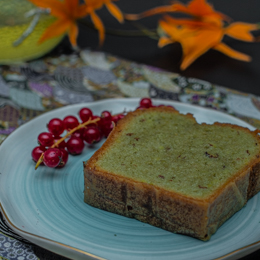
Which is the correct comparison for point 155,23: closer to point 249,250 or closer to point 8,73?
point 8,73

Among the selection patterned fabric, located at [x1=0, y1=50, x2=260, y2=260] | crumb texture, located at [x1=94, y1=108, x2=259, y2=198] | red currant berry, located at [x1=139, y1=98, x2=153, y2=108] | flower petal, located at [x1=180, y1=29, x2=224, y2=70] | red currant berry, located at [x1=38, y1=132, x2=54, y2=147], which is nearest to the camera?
crumb texture, located at [x1=94, y1=108, x2=259, y2=198]

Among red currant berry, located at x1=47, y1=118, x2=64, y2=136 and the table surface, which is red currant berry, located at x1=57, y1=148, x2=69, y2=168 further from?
the table surface

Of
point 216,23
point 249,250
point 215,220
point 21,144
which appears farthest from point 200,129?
point 216,23

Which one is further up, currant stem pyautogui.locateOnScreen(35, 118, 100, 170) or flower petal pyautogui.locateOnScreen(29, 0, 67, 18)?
flower petal pyautogui.locateOnScreen(29, 0, 67, 18)

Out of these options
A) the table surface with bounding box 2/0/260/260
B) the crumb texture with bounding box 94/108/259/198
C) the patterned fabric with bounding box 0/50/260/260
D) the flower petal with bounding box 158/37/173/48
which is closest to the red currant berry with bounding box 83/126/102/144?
the crumb texture with bounding box 94/108/259/198

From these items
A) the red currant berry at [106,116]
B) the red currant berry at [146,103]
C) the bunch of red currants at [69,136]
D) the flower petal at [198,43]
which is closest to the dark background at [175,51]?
the flower petal at [198,43]

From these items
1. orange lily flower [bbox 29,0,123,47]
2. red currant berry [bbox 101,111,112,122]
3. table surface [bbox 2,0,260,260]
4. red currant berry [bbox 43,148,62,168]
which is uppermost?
orange lily flower [bbox 29,0,123,47]
